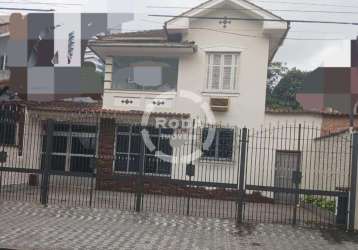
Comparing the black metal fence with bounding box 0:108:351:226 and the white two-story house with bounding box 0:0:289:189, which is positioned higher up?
the white two-story house with bounding box 0:0:289:189

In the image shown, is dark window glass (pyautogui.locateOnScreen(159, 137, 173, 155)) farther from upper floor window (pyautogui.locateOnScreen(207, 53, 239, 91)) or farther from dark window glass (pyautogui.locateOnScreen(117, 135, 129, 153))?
upper floor window (pyautogui.locateOnScreen(207, 53, 239, 91))

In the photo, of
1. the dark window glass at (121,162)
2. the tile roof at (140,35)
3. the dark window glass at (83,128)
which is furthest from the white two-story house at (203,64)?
the dark window glass at (121,162)

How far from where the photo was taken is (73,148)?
19281 millimetres

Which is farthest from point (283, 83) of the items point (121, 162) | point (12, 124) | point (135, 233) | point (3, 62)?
point (135, 233)

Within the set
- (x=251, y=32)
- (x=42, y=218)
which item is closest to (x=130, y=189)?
(x=42, y=218)

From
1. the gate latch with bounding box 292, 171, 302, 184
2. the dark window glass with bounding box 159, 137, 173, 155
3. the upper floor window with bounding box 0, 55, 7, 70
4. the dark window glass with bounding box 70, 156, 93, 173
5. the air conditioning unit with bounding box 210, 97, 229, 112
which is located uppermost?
the upper floor window with bounding box 0, 55, 7, 70

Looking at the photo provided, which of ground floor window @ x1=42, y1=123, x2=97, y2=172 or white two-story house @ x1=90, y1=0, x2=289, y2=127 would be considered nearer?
white two-story house @ x1=90, y1=0, x2=289, y2=127

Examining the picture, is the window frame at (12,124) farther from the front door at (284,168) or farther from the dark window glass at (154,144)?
the front door at (284,168)

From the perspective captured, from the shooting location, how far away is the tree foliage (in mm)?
46312

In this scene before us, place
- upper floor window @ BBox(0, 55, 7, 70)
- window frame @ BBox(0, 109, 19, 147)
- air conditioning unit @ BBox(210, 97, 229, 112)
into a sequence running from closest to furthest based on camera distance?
1. window frame @ BBox(0, 109, 19, 147)
2. air conditioning unit @ BBox(210, 97, 229, 112)
3. upper floor window @ BBox(0, 55, 7, 70)

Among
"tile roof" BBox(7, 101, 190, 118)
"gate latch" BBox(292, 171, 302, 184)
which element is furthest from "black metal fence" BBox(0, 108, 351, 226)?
"gate latch" BBox(292, 171, 302, 184)

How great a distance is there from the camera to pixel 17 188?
15.3 metres

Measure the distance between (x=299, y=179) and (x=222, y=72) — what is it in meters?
7.65

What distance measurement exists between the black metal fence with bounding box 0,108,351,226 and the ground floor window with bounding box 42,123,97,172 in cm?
4
